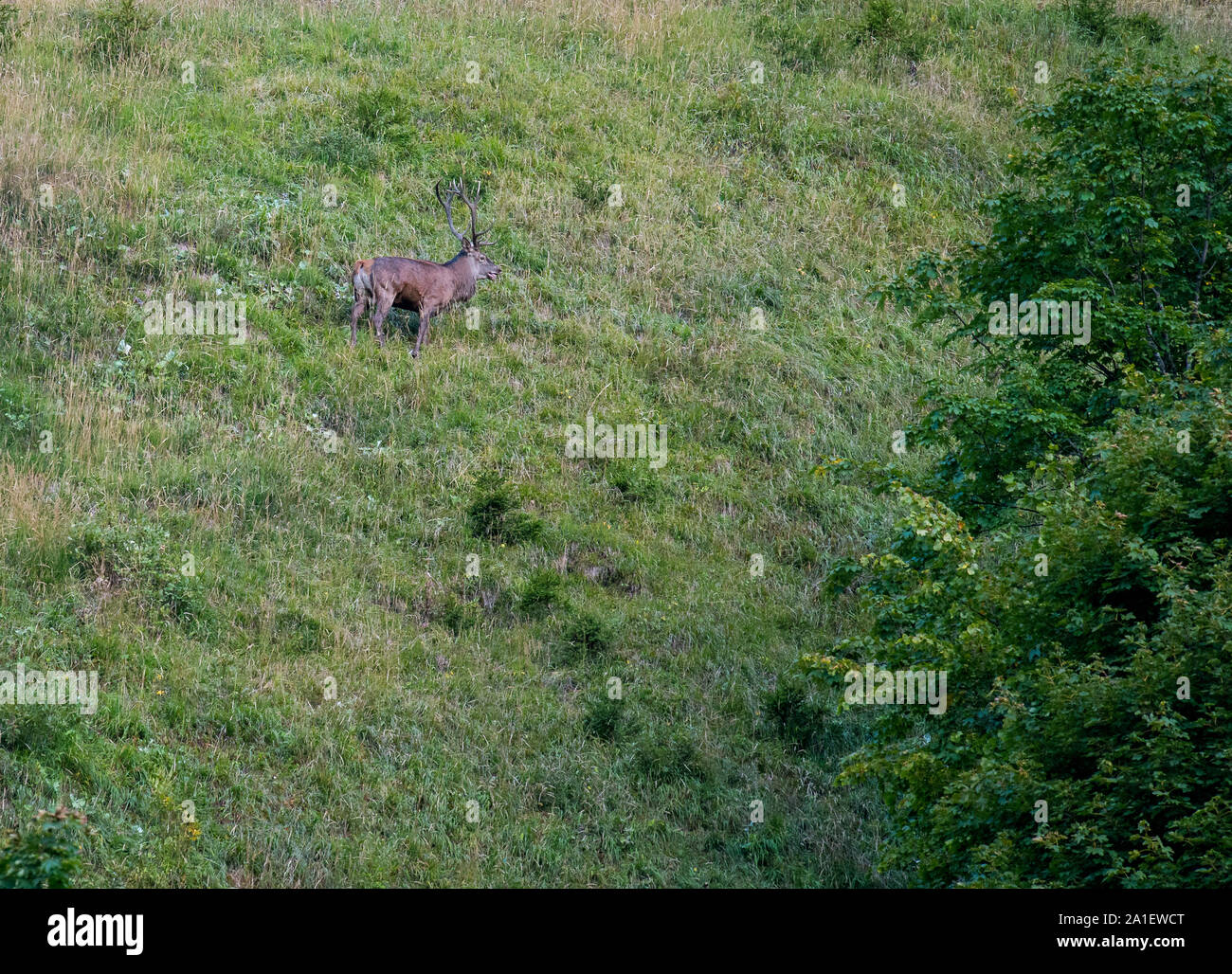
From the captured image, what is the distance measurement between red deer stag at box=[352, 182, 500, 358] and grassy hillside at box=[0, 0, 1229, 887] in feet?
1.20

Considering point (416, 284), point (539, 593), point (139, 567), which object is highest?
point (416, 284)

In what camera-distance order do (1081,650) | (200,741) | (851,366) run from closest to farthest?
(1081,650) < (200,741) < (851,366)

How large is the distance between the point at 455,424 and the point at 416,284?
2.01m

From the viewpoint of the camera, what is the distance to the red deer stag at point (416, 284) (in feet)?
53.8

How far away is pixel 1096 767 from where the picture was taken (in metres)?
7.53

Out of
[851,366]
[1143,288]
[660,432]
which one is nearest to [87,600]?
[660,432]

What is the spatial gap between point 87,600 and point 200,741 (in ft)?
6.23

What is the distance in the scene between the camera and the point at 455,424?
15844mm

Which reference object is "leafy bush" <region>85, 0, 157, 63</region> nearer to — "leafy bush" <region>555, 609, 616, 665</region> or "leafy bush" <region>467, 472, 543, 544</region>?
"leafy bush" <region>467, 472, 543, 544</region>

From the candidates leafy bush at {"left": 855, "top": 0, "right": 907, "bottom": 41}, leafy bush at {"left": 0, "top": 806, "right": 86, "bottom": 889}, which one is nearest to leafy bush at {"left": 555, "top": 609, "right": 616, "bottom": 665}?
leafy bush at {"left": 0, "top": 806, "right": 86, "bottom": 889}

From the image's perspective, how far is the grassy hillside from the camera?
36.4ft

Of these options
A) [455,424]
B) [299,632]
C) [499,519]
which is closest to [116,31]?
[455,424]

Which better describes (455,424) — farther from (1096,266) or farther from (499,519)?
(1096,266)
